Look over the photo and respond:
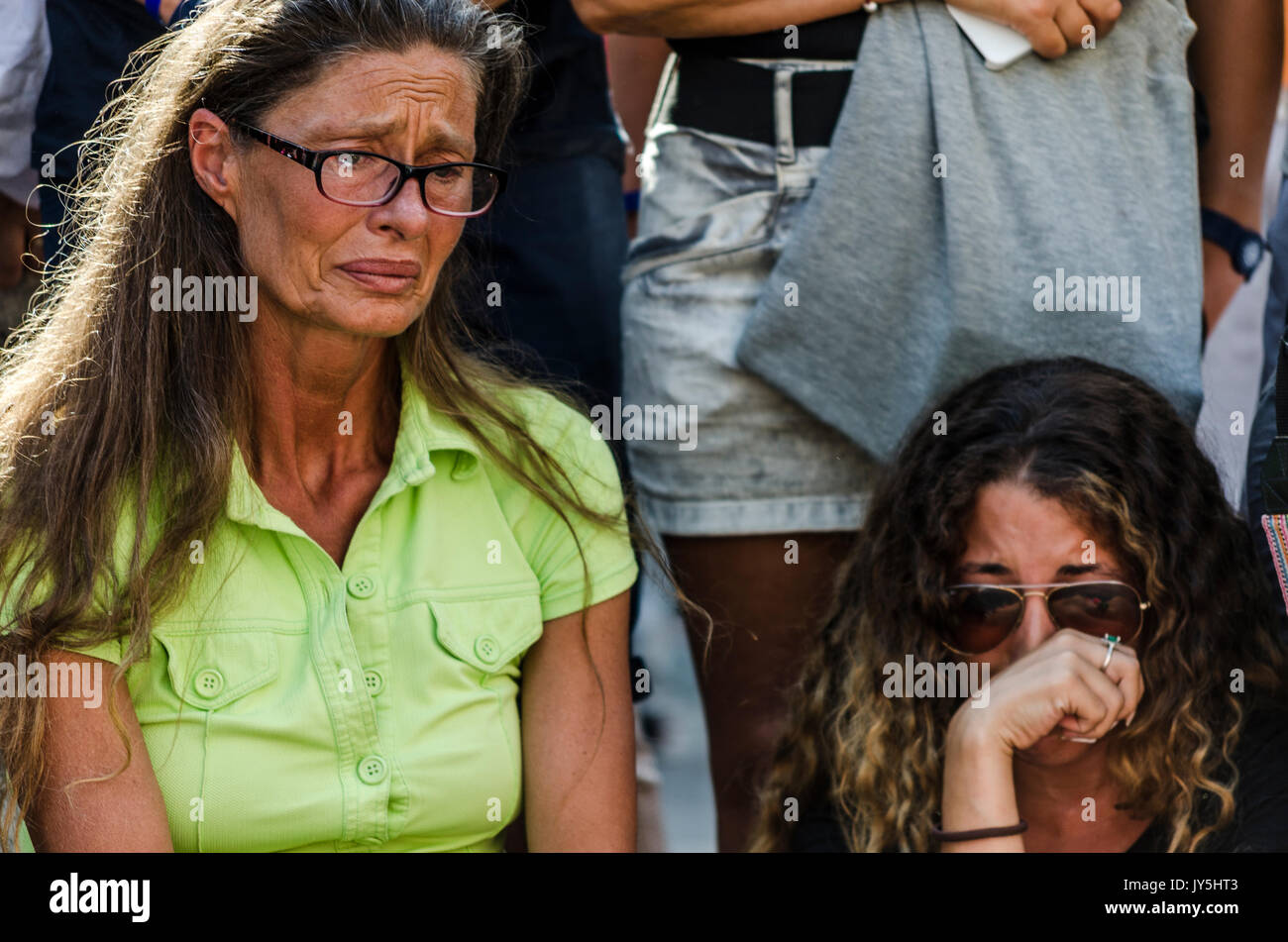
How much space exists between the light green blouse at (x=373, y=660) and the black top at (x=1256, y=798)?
957 millimetres

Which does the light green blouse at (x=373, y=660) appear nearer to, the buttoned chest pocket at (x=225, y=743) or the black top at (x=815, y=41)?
the buttoned chest pocket at (x=225, y=743)

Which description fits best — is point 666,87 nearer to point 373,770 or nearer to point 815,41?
point 815,41

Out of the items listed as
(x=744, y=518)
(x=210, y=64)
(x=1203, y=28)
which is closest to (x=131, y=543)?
(x=210, y=64)

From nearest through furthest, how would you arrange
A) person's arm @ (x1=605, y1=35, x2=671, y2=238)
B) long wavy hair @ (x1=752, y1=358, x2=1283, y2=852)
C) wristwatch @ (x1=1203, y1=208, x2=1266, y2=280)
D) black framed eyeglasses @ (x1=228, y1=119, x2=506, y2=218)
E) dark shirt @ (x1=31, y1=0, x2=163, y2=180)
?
black framed eyeglasses @ (x1=228, y1=119, x2=506, y2=218) < long wavy hair @ (x1=752, y1=358, x2=1283, y2=852) < dark shirt @ (x1=31, y1=0, x2=163, y2=180) < wristwatch @ (x1=1203, y1=208, x2=1266, y2=280) < person's arm @ (x1=605, y1=35, x2=671, y2=238)

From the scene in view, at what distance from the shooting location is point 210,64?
2.46m

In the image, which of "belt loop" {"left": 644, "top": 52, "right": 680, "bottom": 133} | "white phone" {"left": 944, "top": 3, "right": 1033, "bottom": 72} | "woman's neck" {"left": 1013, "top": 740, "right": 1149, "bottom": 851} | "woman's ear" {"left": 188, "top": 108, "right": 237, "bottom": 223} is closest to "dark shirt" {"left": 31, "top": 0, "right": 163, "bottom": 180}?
"woman's ear" {"left": 188, "top": 108, "right": 237, "bottom": 223}

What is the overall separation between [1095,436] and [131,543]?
1471 millimetres

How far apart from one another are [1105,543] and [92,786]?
1.54m

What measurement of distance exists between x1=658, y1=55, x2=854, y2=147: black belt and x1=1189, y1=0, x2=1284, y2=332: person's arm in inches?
25.7

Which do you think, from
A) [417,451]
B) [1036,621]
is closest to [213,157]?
[417,451]

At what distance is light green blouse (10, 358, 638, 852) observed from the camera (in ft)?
7.79

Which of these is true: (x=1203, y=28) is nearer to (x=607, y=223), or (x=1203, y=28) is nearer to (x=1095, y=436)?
(x=1095, y=436)

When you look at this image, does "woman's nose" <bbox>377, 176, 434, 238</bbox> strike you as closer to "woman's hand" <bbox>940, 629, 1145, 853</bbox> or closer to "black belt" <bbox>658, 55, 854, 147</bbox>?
"black belt" <bbox>658, 55, 854, 147</bbox>

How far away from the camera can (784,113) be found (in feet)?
9.18
